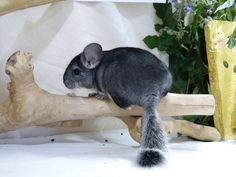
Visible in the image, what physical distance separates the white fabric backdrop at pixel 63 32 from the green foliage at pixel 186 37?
3.0 inches

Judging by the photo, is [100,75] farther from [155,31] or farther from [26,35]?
[155,31]

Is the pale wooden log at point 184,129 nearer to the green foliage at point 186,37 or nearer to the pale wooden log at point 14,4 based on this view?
the green foliage at point 186,37

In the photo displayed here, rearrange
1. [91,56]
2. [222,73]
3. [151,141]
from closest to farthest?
[151,141]
[91,56]
[222,73]

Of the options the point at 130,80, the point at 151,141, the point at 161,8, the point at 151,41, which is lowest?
the point at 151,141

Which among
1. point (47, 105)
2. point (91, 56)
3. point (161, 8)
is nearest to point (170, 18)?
point (161, 8)

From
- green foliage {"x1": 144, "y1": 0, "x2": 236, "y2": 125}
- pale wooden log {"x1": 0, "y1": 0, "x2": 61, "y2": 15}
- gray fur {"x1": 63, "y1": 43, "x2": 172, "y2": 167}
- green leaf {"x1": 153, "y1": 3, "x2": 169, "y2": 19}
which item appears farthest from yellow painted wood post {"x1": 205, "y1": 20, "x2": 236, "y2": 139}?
pale wooden log {"x1": 0, "y1": 0, "x2": 61, "y2": 15}

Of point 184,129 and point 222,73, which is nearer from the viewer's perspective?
point 184,129

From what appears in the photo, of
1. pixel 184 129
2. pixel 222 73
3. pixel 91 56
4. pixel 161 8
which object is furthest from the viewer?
pixel 161 8

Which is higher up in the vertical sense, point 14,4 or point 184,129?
point 14,4

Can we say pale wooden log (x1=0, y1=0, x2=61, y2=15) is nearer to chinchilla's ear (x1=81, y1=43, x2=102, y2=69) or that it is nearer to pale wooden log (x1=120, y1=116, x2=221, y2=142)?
chinchilla's ear (x1=81, y1=43, x2=102, y2=69)

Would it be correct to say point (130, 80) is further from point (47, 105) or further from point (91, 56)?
point (47, 105)

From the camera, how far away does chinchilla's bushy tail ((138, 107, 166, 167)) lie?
1.01 m

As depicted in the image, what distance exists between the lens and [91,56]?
1.15 m

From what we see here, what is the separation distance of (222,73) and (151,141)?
55 cm
